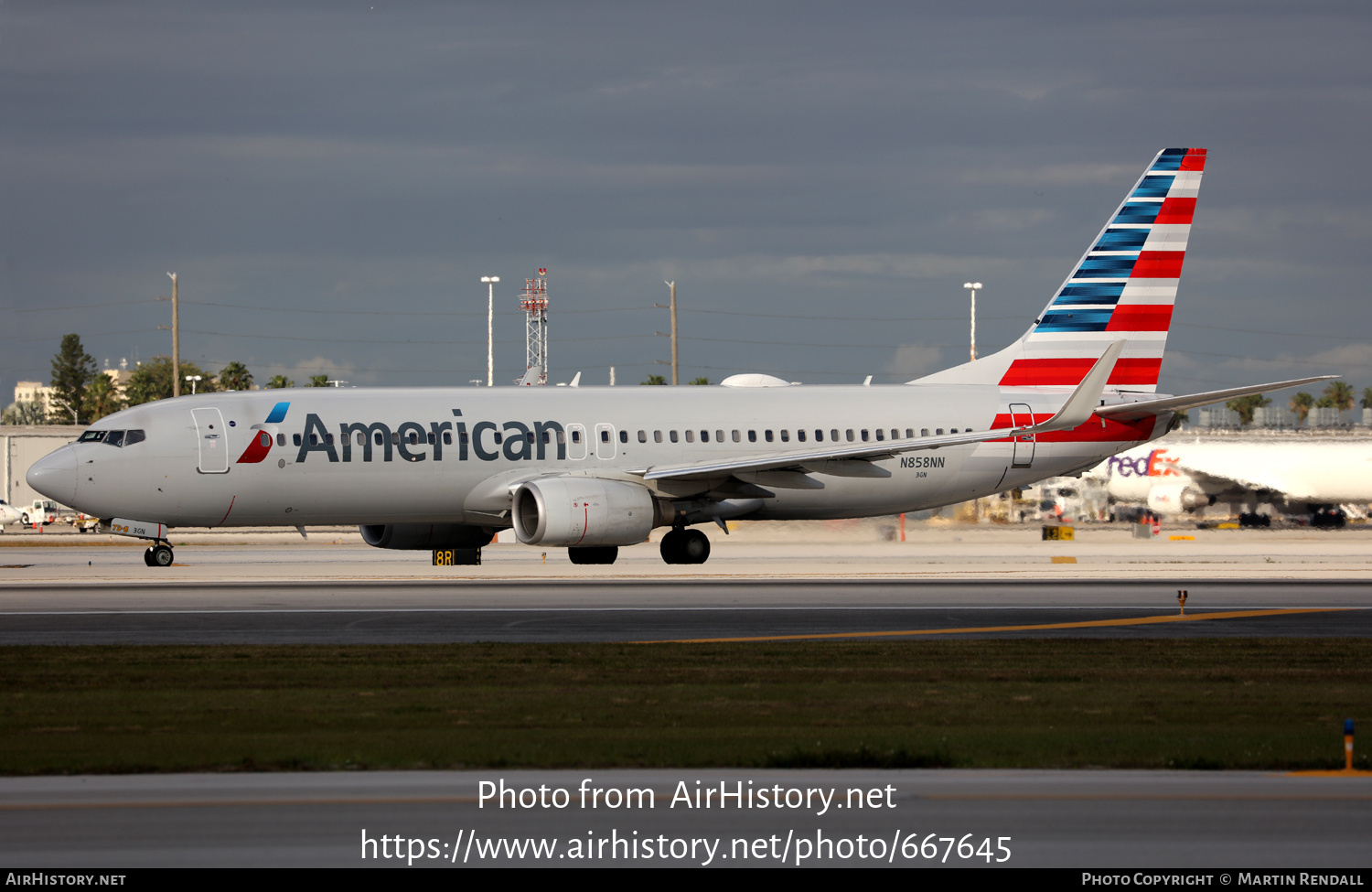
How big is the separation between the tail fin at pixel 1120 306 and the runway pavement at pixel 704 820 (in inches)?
1236

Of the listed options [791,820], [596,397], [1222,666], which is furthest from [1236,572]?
[791,820]

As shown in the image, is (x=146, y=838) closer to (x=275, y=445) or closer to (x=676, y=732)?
(x=676, y=732)

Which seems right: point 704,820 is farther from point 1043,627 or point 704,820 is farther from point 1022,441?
point 1022,441

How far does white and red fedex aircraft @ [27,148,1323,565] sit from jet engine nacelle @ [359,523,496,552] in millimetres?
53

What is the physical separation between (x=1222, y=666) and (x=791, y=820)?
10349 millimetres

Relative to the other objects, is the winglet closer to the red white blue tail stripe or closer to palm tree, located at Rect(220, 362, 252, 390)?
the red white blue tail stripe

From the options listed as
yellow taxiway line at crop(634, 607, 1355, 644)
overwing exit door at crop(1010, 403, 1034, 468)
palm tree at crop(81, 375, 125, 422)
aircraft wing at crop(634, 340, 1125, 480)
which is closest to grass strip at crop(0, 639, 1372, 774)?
yellow taxiway line at crop(634, 607, 1355, 644)

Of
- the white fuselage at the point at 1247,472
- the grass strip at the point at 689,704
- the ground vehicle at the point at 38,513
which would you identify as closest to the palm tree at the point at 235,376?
the ground vehicle at the point at 38,513

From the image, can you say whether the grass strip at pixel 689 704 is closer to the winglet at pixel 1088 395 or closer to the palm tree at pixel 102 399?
the winglet at pixel 1088 395

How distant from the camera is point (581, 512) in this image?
112 ft

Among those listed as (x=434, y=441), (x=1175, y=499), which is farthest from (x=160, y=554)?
(x=1175, y=499)

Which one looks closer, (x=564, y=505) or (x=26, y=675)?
(x=26, y=675)

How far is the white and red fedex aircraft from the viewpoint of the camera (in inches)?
1352

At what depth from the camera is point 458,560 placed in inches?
1596
